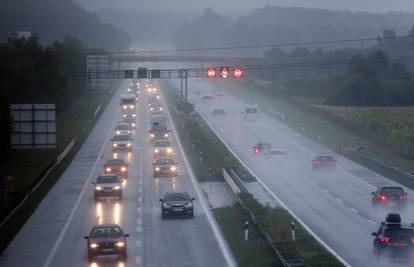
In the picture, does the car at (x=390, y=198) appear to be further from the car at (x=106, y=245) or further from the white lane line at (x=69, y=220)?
the car at (x=106, y=245)

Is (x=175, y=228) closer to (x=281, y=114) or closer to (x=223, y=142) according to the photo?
(x=223, y=142)

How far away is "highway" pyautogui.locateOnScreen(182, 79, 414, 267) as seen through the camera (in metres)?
31.5

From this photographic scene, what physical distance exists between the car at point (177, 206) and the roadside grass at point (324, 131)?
15.7 metres

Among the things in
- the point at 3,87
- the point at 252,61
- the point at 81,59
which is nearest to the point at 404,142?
the point at 3,87

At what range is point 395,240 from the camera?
2567 centimetres

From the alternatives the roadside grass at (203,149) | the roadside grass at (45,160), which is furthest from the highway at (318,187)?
the roadside grass at (45,160)

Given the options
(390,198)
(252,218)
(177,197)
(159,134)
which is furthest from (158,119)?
(252,218)

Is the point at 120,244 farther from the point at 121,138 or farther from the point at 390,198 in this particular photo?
the point at 121,138

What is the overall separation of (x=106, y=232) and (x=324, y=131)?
54.5 meters

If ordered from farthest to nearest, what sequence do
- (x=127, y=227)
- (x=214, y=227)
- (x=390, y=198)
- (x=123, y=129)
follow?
(x=123, y=129) → (x=390, y=198) → (x=127, y=227) → (x=214, y=227)

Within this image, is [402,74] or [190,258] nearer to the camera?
[190,258]

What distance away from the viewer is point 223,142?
238ft

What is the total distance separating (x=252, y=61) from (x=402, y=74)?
75.3 ft

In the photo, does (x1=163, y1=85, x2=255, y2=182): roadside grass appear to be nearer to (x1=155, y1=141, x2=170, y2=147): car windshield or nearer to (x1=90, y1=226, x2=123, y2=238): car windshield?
(x1=155, y1=141, x2=170, y2=147): car windshield
